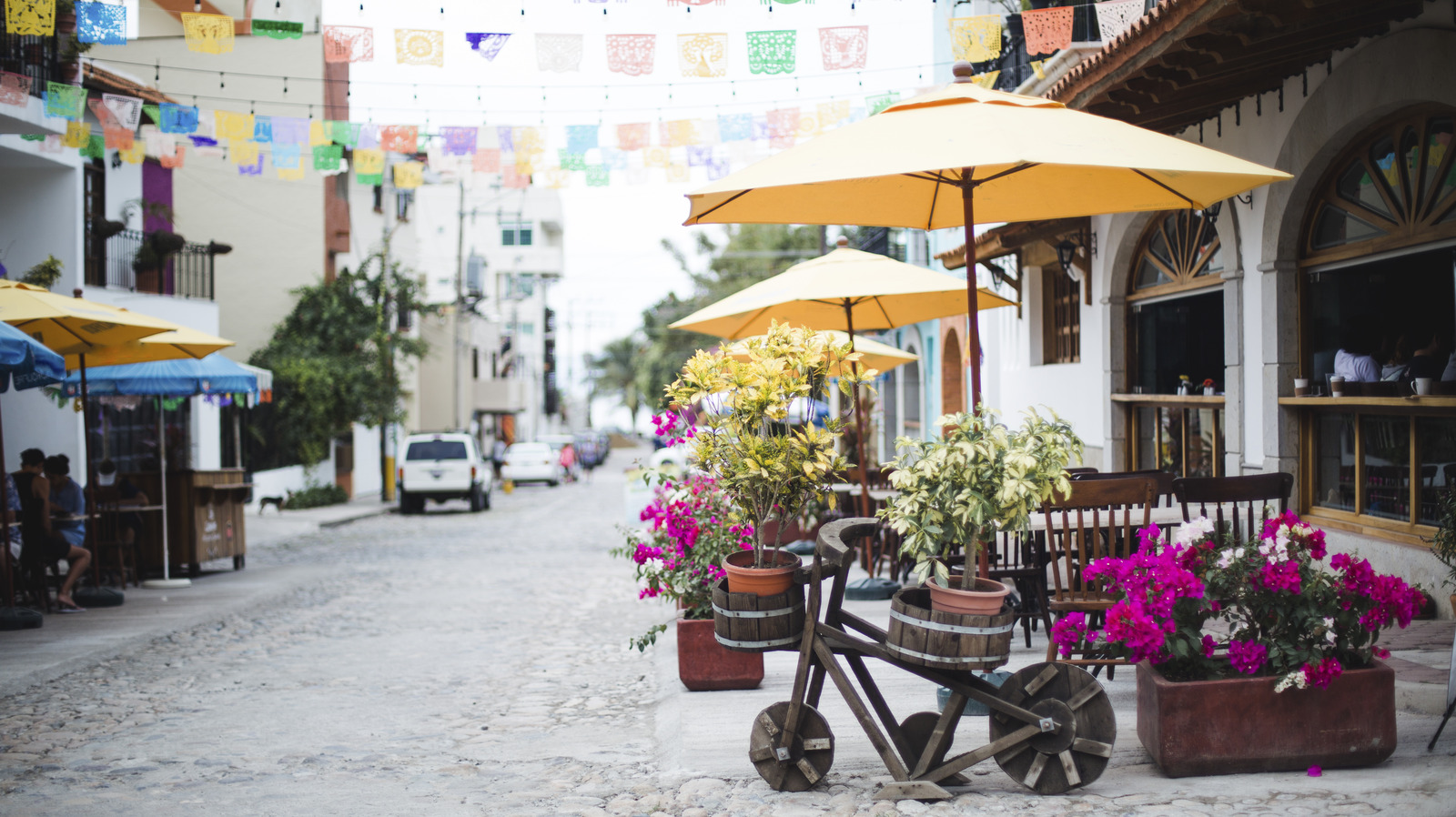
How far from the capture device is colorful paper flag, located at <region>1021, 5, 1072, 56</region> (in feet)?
31.5

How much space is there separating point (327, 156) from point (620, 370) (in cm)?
6842

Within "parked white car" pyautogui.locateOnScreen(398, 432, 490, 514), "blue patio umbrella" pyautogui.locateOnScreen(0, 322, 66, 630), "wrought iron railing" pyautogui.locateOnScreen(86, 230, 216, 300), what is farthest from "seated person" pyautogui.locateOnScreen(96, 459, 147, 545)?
"parked white car" pyautogui.locateOnScreen(398, 432, 490, 514)

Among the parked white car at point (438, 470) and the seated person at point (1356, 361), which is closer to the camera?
the seated person at point (1356, 361)

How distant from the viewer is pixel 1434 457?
6180mm

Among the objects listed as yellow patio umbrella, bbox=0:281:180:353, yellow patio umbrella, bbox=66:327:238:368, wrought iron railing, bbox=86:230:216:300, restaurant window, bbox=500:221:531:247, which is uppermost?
restaurant window, bbox=500:221:531:247

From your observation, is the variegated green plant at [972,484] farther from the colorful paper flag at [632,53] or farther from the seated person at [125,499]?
the seated person at [125,499]

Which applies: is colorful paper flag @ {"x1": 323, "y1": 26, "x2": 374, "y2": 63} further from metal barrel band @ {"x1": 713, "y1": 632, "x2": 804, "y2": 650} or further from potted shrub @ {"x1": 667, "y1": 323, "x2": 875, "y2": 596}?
metal barrel band @ {"x1": 713, "y1": 632, "x2": 804, "y2": 650}

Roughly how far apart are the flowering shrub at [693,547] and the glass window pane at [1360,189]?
4153mm

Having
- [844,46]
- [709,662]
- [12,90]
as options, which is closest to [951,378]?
[844,46]

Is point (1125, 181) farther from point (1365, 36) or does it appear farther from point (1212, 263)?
point (1212, 263)

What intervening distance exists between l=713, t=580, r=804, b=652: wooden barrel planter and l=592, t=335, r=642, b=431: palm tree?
75.5 meters

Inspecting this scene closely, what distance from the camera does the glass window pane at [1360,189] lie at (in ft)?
21.7

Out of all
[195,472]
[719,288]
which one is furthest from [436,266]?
[195,472]

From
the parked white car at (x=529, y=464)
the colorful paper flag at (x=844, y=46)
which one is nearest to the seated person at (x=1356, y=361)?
the colorful paper flag at (x=844, y=46)
